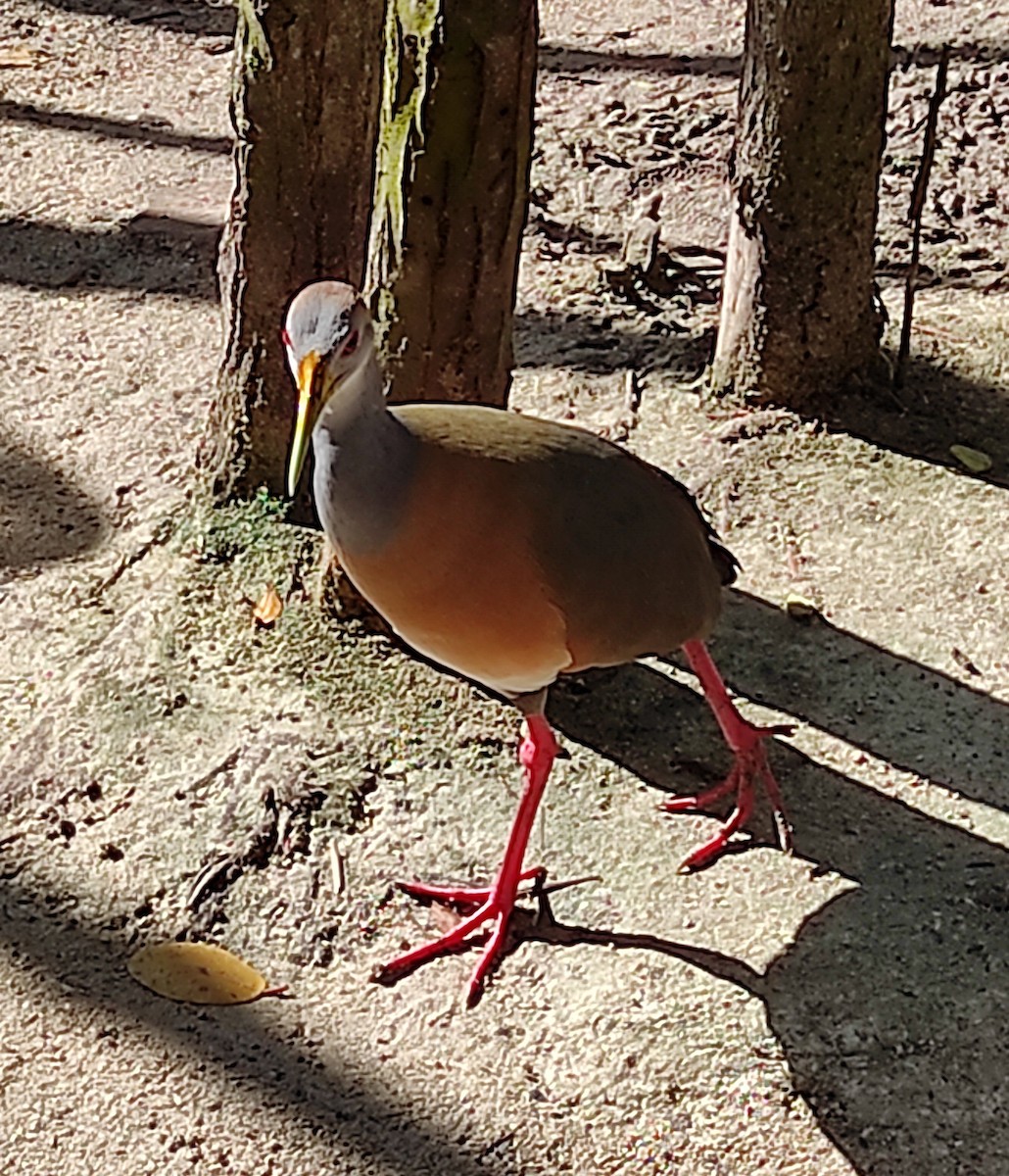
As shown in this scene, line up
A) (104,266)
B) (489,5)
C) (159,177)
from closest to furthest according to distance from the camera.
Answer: (489,5) → (104,266) → (159,177)

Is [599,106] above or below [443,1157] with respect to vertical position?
above

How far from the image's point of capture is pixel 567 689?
4273 mm

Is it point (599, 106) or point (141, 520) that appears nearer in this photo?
point (141, 520)

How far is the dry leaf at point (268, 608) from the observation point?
171 inches

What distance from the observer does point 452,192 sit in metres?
3.85

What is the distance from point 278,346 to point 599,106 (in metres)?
2.76

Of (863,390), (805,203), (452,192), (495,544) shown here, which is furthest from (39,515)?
(863,390)

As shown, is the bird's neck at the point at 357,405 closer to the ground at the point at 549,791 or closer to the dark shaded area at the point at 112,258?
the ground at the point at 549,791

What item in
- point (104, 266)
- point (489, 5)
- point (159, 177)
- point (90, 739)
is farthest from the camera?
point (159, 177)

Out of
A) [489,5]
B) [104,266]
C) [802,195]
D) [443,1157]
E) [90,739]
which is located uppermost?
[489,5]

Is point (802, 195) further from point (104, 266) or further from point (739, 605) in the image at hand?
point (104, 266)

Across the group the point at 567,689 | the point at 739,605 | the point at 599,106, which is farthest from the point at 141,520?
the point at 599,106

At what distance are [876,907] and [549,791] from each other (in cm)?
76

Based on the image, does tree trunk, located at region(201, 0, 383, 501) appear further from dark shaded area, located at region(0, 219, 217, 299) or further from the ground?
dark shaded area, located at region(0, 219, 217, 299)
